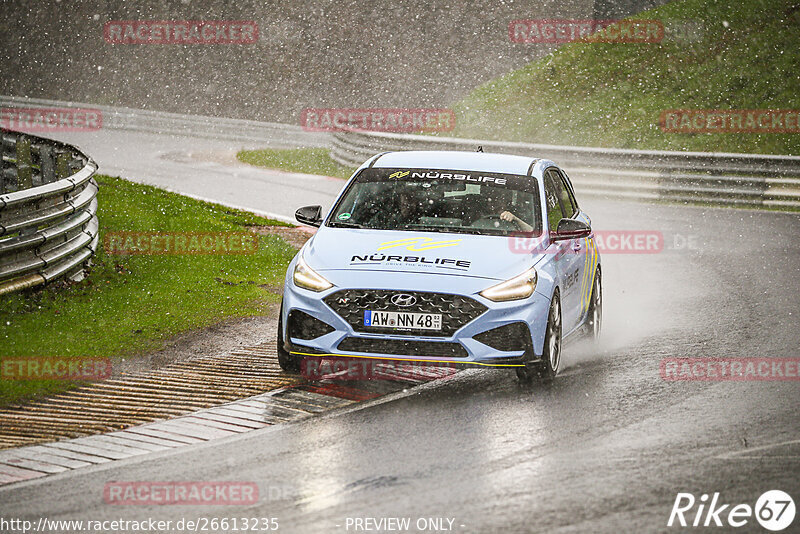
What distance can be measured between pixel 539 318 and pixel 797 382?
217cm

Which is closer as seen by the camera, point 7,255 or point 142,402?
point 142,402

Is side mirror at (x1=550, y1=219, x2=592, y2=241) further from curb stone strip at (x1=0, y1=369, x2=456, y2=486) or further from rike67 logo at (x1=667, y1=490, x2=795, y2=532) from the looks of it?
rike67 logo at (x1=667, y1=490, x2=795, y2=532)

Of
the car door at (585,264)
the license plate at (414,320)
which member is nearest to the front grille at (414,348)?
the license plate at (414,320)

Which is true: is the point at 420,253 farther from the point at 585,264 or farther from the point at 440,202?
the point at 585,264

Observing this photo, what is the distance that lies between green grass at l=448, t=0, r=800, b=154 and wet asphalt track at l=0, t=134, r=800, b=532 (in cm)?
1861

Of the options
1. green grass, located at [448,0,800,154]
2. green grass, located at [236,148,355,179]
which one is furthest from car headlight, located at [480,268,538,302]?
green grass, located at [448,0,800,154]

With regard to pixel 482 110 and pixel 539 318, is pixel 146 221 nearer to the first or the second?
pixel 539 318

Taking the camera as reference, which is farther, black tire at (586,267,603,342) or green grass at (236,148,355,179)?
green grass at (236,148,355,179)

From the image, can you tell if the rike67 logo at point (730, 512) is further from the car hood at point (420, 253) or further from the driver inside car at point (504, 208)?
the driver inside car at point (504, 208)

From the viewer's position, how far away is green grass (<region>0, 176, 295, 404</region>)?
1043 cm

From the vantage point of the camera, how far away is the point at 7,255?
1115cm

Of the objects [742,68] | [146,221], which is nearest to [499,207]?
[146,221]

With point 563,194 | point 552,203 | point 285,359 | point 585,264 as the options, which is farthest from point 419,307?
point 563,194

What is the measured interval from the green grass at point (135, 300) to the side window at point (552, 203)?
10.9ft
